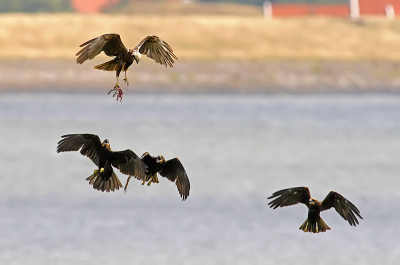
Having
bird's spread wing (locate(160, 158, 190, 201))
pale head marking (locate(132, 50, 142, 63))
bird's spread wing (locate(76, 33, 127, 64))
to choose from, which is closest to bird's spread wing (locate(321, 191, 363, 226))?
bird's spread wing (locate(160, 158, 190, 201))

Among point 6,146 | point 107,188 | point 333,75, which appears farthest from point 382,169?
point 107,188

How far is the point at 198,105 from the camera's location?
7100 centimetres

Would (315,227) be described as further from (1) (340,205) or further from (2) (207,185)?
(2) (207,185)

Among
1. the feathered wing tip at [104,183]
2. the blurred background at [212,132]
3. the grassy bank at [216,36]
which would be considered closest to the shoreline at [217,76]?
the blurred background at [212,132]

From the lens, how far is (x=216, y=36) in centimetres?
7594

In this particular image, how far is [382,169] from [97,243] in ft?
62.7

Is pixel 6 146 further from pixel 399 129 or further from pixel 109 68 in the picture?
pixel 109 68

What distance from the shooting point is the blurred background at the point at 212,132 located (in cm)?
2694

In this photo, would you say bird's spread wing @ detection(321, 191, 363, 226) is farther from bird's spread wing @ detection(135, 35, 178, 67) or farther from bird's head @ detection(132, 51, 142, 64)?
bird's head @ detection(132, 51, 142, 64)

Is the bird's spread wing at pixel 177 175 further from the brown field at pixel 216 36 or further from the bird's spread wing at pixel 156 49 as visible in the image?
the brown field at pixel 216 36

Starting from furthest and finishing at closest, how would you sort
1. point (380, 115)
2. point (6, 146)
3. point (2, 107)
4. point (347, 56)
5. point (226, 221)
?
point (347, 56), point (2, 107), point (380, 115), point (6, 146), point (226, 221)

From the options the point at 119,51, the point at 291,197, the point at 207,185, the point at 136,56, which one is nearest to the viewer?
the point at 136,56

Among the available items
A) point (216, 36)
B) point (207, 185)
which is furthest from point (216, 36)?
point (207, 185)

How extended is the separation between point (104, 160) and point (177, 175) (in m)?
0.94
